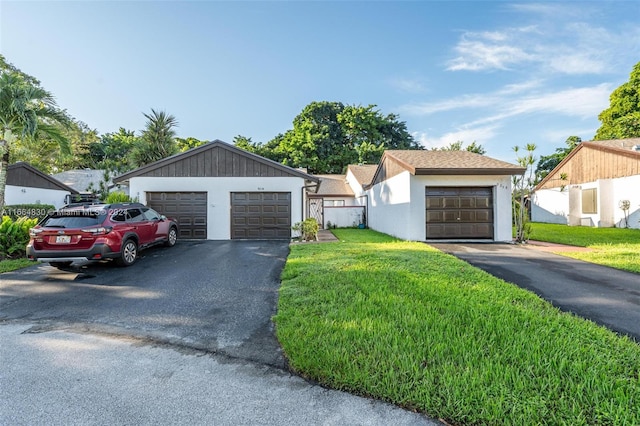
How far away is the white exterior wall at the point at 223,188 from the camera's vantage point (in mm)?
12594

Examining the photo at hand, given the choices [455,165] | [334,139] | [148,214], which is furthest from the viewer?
[334,139]

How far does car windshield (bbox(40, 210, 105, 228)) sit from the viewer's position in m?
6.47

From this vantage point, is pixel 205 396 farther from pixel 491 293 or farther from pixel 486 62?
pixel 486 62

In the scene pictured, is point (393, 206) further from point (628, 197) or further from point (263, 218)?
point (628, 197)

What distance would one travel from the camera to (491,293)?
461 centimetres

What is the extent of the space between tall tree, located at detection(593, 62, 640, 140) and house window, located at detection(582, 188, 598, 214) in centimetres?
1324

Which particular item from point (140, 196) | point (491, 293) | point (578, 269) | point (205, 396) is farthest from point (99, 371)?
point (140, 196)

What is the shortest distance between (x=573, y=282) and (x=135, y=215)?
10.6 m

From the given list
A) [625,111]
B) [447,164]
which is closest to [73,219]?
[447,164]

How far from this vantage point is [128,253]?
7.31m

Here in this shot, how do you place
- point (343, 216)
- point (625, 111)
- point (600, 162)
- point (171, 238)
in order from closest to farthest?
point (171, 238) → point (600, 162) → point (343, 216) → point (625, 111)

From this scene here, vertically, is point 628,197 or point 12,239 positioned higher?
point 628,197

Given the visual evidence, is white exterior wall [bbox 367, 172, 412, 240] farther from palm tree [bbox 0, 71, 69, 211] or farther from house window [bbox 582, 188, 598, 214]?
house window [bbox 582, 188, 598, 214]

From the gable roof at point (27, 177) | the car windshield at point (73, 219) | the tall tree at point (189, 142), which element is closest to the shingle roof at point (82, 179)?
the gable roof at point (27, 177)
